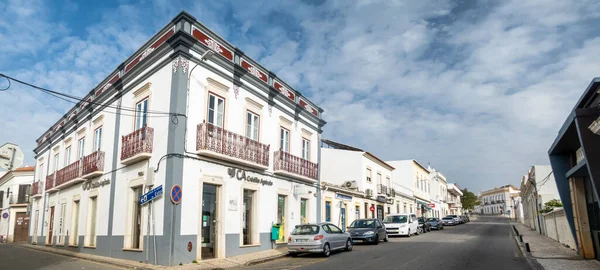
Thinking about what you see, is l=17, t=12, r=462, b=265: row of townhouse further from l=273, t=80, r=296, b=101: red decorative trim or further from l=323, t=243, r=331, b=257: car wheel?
l=323, t=243, r=331, b=257: car wheel

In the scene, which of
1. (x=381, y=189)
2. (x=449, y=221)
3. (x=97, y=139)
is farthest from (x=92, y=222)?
(x=449, y=221)

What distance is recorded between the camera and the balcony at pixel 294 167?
19.1m

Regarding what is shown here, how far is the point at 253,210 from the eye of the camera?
1762 centimetres

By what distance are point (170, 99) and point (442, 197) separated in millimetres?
63294

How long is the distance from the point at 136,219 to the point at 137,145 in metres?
2.81

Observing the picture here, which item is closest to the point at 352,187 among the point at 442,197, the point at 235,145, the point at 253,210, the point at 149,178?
the point at 253,210

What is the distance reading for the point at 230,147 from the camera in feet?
51.1

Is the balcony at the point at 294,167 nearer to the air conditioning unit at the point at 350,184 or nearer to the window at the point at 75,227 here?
the air conditioning unit at the point at 350,184

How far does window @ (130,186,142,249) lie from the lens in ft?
49.3

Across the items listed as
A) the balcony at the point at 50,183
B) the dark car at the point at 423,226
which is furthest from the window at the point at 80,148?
the dark car at the point at 423,226

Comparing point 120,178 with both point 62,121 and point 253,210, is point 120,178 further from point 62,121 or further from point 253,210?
point 62,121

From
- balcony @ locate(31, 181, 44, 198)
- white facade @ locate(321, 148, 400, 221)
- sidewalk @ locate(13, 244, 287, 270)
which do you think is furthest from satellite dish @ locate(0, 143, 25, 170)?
white facade @ locate(321, 148, 400, 221)

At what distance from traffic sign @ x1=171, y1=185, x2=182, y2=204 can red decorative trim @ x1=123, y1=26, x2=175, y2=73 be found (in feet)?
18.1

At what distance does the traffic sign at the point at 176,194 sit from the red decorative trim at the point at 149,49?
18.1ft
